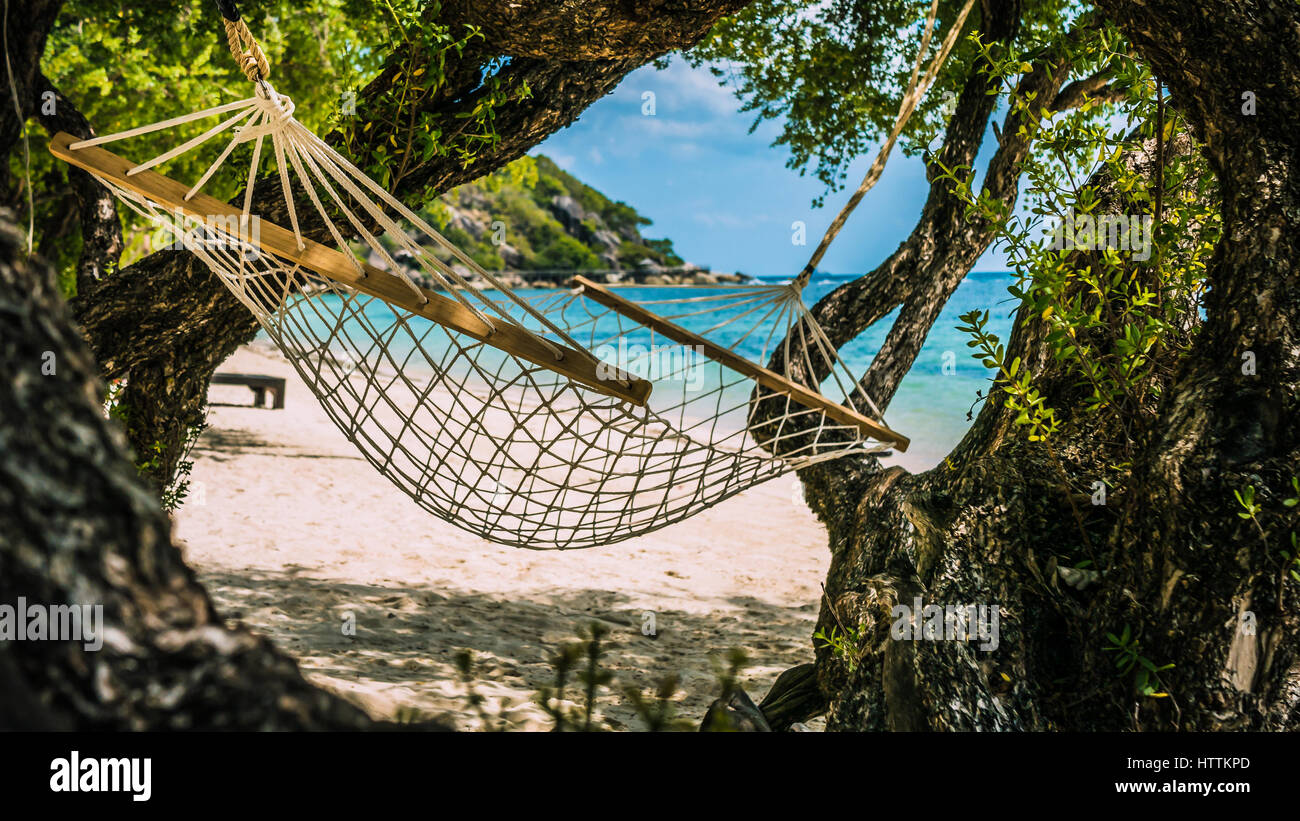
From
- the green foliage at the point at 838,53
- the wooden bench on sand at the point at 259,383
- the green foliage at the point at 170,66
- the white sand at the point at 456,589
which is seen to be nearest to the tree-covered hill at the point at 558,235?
the wooden bench on sand at the point at 259,383

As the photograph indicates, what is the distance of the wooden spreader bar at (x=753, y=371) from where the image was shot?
6.95 feet

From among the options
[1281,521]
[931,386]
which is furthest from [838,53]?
[931,386]

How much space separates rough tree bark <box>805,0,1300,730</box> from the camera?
1.16 metres

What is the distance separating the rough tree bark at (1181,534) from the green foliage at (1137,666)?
16 mm

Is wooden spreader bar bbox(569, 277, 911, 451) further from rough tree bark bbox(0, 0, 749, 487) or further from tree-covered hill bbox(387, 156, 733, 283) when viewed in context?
tree-covered hill bbox(387, 156, 733, 283)

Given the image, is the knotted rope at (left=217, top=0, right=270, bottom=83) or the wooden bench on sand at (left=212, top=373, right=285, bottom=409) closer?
the knotted rope at (left=217, top=0, right=270, bottom=83)

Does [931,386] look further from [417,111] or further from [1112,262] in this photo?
[1112,262]

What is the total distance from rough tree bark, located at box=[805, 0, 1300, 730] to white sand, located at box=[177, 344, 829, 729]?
3.16ft

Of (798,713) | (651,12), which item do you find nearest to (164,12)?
(651,12)

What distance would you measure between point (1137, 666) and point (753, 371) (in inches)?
43.9

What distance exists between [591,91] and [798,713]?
1545 millimetres

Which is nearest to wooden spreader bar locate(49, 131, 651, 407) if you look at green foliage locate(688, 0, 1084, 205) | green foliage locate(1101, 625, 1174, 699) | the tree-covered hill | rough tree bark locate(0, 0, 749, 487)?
rough tree bark locate(0, 0, 749, 487)

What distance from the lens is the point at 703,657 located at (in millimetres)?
2869
